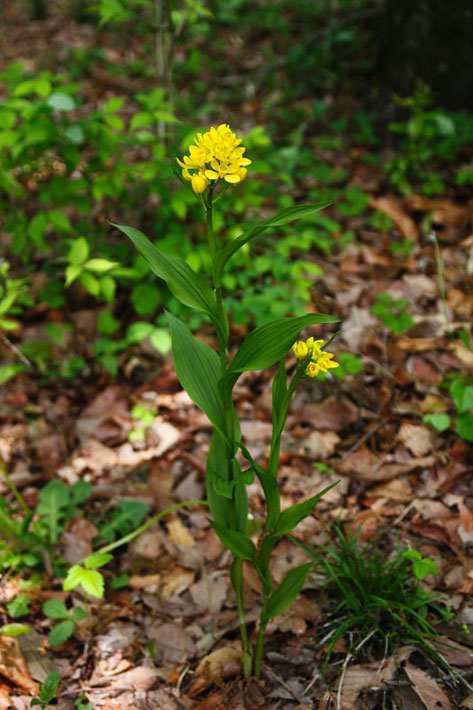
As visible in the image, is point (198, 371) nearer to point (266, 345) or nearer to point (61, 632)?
point (266, 345)

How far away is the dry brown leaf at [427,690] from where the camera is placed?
138 cm

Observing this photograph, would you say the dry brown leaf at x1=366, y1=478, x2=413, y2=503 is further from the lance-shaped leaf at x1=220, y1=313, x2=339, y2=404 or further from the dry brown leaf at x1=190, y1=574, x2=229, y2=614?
the lance-shaped leaf at x1=220, y1=313, x2=339, y2=404

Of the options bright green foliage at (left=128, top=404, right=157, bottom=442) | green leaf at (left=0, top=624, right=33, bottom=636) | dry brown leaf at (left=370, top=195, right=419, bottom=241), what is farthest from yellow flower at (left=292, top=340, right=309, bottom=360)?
Answer: dry brown leaf at (left=370, top=195, right=419, bottom=241)

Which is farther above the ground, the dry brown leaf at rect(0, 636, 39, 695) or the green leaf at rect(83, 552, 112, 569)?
the green leaf at rect(83, 552, 112, 569)

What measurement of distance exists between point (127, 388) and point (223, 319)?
167 centimetres

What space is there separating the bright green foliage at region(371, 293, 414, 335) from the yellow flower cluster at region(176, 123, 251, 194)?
151 centimetres

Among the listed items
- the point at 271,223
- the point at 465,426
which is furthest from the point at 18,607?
the point at 465,426

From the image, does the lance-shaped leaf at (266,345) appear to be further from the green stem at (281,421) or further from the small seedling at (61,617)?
the small seedling at (61,617)

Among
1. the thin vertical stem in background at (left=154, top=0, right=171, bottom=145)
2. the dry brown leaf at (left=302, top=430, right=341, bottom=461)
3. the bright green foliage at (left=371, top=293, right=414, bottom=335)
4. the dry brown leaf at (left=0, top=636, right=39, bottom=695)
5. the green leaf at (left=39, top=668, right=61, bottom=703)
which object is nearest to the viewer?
the green leaf at (left=39, top=668, right=61, bottom=703)

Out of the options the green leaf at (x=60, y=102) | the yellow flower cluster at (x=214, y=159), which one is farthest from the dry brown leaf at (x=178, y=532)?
the green leaf at (x=60, y=102)

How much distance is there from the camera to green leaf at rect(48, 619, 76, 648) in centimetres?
166

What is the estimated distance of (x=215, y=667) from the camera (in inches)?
65.6

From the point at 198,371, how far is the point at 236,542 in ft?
1.48

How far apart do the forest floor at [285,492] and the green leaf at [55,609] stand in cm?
11
